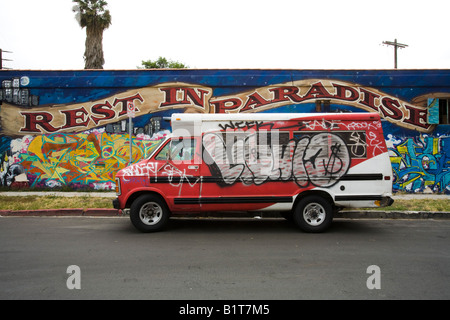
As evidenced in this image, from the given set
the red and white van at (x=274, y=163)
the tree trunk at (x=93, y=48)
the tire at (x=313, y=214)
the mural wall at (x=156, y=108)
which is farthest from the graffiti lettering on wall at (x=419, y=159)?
the tree trunk at (x=93, y=48)

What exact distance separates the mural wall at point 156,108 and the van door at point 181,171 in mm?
5390

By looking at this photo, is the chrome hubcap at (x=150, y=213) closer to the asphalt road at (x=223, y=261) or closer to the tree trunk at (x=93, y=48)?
the asphalt road at (x=223, y=261)

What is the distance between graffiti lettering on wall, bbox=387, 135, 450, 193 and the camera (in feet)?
39.5

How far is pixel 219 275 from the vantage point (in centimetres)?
A: 448

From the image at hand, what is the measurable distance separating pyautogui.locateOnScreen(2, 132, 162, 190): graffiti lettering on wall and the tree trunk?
6.38 meters

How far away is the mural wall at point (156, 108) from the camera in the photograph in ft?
39.6

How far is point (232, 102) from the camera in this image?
12.2 m

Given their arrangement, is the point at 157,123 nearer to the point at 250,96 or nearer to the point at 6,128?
the point at 250,96

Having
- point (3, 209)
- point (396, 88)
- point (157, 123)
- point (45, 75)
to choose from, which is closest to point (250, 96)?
point (157, 123)

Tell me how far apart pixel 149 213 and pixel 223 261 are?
2.53 meters

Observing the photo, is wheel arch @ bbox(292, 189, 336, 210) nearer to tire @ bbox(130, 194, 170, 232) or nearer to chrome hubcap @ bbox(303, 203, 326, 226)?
chrome hubcap @ bbox(303, 203, 326, 226)

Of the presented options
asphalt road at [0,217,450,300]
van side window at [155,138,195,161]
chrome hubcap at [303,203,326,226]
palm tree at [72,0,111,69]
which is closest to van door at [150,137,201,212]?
van side window at [155,138,195,161]

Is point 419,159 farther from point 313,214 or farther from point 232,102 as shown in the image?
point 313,214

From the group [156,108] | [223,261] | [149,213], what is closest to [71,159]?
[156,108]
